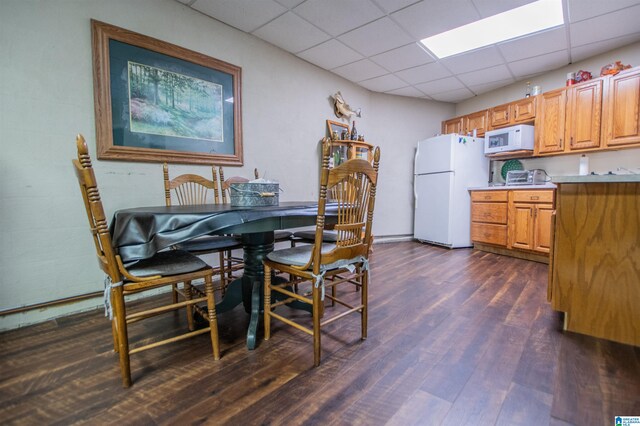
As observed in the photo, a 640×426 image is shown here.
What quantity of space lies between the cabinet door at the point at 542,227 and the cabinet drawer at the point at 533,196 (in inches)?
2.9

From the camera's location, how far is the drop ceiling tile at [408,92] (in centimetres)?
448

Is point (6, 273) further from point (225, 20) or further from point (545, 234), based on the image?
point (545, 234)

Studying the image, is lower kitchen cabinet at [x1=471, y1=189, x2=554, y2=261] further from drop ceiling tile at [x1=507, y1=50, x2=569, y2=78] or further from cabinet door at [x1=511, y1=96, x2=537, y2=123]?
drop ceiling tile at [x1=507, y1=50, x2=569, y2=78]

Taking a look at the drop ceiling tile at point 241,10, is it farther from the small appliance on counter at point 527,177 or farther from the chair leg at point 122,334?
the small appliance on counter at point 527,177

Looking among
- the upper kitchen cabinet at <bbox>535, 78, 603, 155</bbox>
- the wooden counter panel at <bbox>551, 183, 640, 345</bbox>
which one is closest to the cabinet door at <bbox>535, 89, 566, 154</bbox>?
the upper kitchen cabinet at <bbox>535, 78, 603, 155</bbox>

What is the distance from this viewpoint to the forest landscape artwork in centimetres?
220

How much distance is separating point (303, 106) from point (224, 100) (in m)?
1.10

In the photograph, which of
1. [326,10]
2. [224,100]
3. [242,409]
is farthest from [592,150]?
[242,409]

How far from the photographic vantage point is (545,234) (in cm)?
341

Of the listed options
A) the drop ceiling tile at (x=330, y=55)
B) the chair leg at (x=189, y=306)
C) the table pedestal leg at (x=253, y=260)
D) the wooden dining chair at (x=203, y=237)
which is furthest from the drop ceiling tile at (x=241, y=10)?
the chair leg at (x=189, y=306)

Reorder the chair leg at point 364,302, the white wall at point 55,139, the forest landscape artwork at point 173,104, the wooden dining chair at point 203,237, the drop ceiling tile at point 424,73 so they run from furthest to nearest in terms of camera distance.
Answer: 1. the drop ceiling tile at point 424,73
2. the forest landscape artwork at point 173,104
3. the wooden dining chair at point 203,237
4. the white wall at point 55,139
5. the chair leg at point 364,302

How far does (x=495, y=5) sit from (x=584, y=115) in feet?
6.29

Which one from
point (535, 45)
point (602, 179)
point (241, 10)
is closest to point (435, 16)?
point (535, 45)

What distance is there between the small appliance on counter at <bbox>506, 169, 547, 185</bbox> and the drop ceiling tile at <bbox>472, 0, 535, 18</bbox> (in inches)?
89.7
